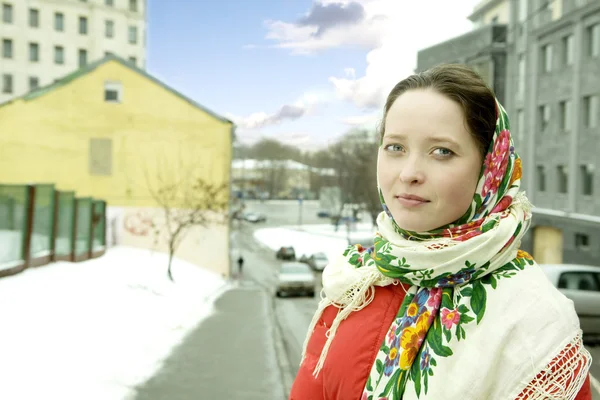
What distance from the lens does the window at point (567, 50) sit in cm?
1952

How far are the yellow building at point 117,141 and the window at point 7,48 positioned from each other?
2475cm

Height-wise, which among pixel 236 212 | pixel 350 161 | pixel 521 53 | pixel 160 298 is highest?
pixel 521 53

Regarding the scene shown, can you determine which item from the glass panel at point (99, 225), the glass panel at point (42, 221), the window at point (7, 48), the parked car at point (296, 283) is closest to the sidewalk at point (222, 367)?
the glass panel at point (42, 221)

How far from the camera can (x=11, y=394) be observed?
630 cm

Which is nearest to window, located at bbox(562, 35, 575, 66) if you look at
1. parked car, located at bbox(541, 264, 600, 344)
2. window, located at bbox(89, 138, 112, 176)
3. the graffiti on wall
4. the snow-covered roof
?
parked car, located at bbox(541, 264, 600, 344)

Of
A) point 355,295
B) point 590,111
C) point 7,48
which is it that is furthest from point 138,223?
point 7,48

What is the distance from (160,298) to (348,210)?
26.2m

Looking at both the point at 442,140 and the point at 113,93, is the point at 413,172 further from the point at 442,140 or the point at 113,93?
the point at 113,93

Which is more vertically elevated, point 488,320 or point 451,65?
point 451,65

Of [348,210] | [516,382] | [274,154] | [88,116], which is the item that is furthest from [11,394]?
[348,210]

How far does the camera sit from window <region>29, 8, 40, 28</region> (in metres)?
50.6

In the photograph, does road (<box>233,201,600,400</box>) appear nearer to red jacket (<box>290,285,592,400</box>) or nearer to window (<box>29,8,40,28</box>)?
red jacket (<box>290,285,592,400</box>)

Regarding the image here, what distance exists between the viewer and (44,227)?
14758 mm

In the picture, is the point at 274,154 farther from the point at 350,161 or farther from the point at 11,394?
the point at 11,394
